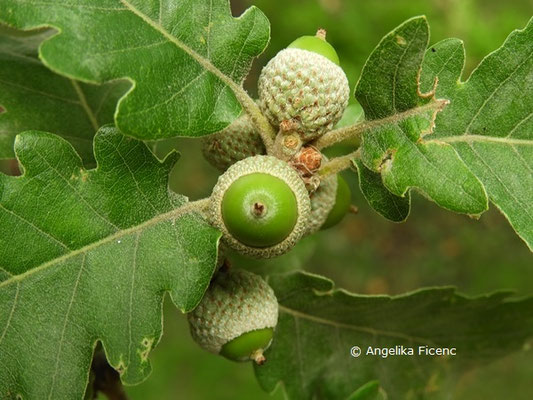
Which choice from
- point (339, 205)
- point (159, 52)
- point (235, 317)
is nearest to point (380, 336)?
point (339, 205)

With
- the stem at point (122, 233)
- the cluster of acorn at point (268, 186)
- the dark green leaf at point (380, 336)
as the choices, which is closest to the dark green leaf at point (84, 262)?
the stem at point (122, 233)

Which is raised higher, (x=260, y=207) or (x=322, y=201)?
(x=260, y=207)

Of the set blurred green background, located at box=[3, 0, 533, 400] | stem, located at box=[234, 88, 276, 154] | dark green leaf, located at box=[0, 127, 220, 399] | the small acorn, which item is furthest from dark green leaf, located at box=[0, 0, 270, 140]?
blurred green background, located at box=[3, 0, 533, 400]

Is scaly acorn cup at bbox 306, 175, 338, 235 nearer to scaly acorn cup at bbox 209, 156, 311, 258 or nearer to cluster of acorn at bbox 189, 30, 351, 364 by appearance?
cluster of acorn at bbox 189, 30, 351, 364

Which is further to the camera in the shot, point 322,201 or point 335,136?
point 322,201

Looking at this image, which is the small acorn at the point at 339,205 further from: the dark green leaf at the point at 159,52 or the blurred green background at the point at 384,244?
the blurred green background at the point at 384,244

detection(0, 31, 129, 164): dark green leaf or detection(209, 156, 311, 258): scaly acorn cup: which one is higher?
detection(209, 156, 311, 258): scaly acorn cup

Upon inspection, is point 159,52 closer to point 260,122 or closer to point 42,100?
point 260,122
